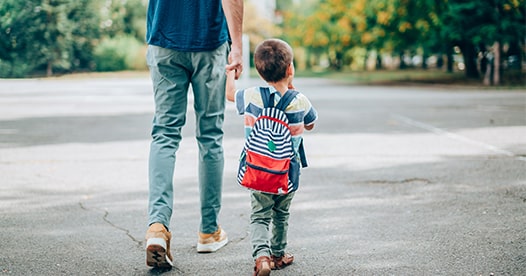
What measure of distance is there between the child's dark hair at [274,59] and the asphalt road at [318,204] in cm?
100

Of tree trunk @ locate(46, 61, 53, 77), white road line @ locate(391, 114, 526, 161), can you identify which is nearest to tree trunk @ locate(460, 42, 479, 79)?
white road line @ locate(391, 114, 526, 161)

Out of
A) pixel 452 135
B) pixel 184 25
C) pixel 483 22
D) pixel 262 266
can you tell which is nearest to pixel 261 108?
pixel 184 25

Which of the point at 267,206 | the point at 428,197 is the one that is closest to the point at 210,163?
the point at 267,206

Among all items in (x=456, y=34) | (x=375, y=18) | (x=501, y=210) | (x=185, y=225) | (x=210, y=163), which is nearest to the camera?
(x=210, y=163)

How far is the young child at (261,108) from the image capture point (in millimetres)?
3275

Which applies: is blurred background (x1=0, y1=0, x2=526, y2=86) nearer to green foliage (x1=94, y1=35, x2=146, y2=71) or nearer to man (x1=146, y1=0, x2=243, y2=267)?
green foliage (x1=94, y1=35, x2=146, y2=71)

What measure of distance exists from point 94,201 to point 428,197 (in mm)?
2598

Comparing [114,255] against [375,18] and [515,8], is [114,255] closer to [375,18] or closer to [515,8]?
[515,8]

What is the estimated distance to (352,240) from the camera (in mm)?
3953

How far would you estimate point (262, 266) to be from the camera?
3162mm

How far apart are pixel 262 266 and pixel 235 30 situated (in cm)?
124

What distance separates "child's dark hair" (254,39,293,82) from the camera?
3.27m

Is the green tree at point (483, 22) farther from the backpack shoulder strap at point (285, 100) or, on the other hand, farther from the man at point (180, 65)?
the backpack shoulder strap at point (285, 100)

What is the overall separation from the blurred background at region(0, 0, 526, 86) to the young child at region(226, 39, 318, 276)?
3.23 meters
